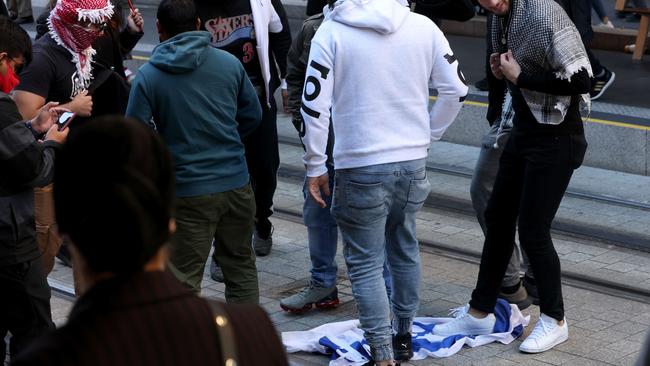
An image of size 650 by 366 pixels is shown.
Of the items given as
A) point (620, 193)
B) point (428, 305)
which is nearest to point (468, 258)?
point (428, 305)

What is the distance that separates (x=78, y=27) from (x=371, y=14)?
1.55 m

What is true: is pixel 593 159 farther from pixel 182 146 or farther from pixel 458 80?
pixel 182 146

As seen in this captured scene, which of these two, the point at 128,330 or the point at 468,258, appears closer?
the point at 128,330

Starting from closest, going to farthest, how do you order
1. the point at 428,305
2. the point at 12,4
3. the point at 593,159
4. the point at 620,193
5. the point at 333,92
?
the point at 333,92
the point at 428,305
the point at 620,193
the point at 593,159
the point at 12,4

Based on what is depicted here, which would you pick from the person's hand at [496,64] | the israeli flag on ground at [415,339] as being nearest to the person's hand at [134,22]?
the israeli flag on ground at [415,339]

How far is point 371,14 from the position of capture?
4.41m

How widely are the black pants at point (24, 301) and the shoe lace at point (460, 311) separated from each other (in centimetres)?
200

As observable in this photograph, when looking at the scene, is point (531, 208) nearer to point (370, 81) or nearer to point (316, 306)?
point (370, 81)

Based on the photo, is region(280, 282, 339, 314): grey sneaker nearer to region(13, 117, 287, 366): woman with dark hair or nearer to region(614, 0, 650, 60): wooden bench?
region(13, 117, 287, 366): woman with dark hair

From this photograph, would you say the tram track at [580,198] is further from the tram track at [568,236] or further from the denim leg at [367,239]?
the denim leg at [367,239]

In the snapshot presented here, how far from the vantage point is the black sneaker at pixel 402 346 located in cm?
497

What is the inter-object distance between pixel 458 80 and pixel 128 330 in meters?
3.04

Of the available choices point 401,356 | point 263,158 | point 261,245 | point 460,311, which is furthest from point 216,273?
point 401,356

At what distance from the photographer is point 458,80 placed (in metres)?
4.72
